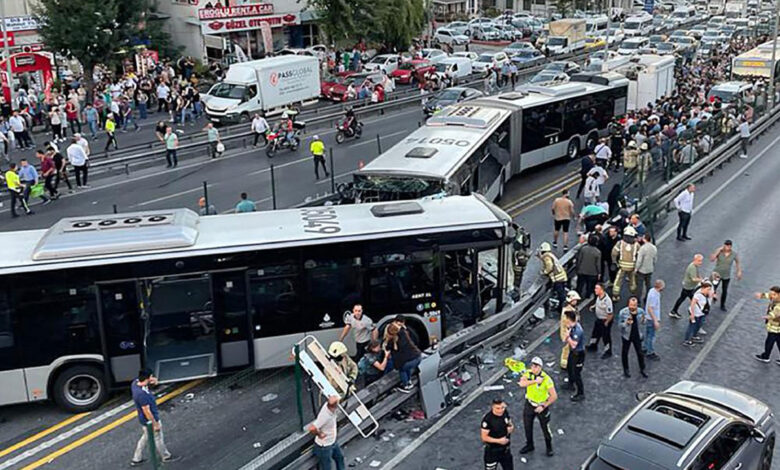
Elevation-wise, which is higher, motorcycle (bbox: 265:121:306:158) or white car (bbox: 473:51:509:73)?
white car (bbox: 473:51:509:73)

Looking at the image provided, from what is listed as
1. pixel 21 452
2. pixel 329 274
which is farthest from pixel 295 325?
pixel 21 452

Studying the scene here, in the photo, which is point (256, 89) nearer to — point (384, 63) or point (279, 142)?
point (279, 142)

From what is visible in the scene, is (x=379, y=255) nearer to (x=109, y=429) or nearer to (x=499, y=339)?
(x=499, y=339)

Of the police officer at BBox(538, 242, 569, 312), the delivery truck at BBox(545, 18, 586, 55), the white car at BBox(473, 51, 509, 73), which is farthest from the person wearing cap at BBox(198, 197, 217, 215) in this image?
the delivery truck at BBox(545, 18, 586, 55)

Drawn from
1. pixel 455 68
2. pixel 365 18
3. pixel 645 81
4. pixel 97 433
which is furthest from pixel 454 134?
pixel 365 18

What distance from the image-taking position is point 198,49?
53219mm

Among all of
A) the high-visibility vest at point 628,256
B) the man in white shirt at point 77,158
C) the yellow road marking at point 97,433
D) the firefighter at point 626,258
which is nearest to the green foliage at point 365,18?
the man in white shirt at point 77,158

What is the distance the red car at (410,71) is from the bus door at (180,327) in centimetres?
3702

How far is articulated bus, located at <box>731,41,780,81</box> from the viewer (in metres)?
43.3

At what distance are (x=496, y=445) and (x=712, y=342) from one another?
7.34 metres

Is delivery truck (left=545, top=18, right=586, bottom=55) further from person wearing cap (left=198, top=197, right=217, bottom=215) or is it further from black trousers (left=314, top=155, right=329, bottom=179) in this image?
person wearing cap (left=198, top=197, right=217, bottom=215)

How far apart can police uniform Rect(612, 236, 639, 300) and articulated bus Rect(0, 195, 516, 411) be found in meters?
3.08

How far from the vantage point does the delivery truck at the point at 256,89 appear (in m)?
38.1

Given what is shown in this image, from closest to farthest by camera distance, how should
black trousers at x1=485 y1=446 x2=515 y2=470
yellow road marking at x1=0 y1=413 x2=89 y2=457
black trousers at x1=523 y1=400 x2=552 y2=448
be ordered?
black trousers at x1=485 y1=446 x2=515 y2=470
black trousers at x1=523 y1=400 x2=552 y2=448
yellow road marking at x1=0 y1=413 x2=89 y2=457
